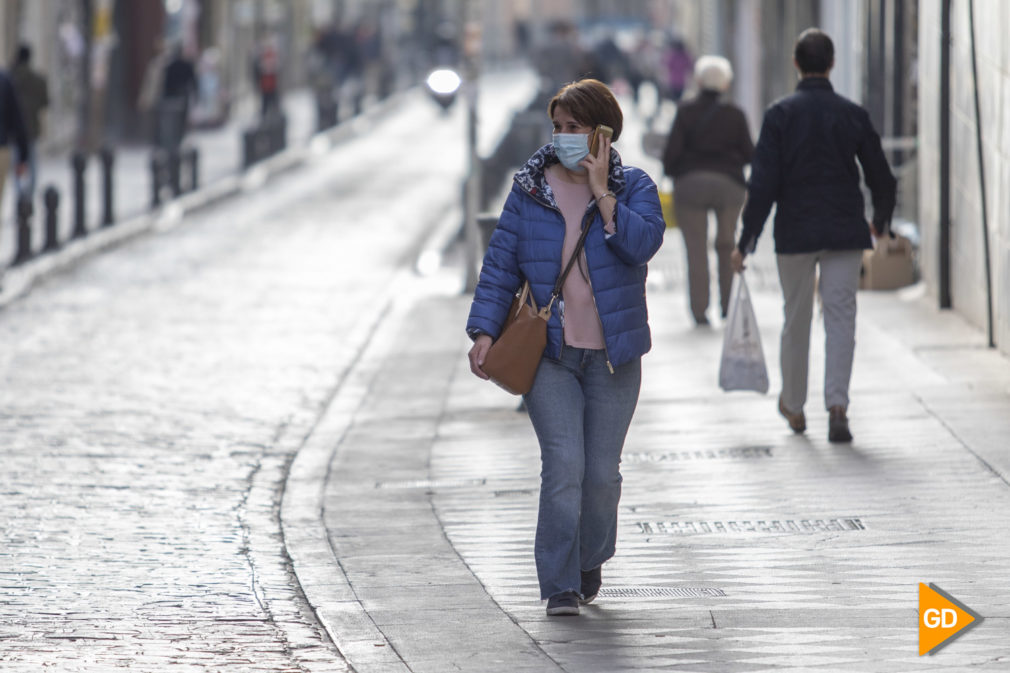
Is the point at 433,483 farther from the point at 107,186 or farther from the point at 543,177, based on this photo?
the point at 107,186

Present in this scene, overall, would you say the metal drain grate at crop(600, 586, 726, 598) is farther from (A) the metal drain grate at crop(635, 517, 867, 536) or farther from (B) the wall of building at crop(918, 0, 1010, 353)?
(B) the wall of building at crop(918, 0, 1010, 353)

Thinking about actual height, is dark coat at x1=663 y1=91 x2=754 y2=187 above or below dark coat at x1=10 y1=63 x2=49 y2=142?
above

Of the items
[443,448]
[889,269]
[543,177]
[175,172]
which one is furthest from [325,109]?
[543,177]

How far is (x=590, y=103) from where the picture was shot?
20.9 feet

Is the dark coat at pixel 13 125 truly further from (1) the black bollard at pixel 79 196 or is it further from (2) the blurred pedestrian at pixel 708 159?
(2) the blurred pedestrian at pixel 708 159

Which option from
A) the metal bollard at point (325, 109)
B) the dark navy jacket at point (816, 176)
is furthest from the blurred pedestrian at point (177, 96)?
the dark navy jacket at point (816, 176)

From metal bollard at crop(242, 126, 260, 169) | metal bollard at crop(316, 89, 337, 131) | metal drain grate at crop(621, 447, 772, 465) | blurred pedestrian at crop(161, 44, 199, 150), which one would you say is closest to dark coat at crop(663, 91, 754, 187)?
metal drain grate at crop(621, 447, 772, 465)

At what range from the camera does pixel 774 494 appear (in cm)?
841

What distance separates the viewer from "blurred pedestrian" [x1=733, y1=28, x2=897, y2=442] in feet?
30.5

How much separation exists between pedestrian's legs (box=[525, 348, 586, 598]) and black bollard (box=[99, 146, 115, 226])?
16.8 meters

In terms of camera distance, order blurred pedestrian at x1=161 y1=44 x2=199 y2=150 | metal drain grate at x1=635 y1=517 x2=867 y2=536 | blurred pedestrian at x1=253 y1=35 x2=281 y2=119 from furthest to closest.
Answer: blurred pedestrian at x1=253 y1=35 x2=281 y2=119, blurred pedestrian at x1=161 y1=44 x2=199 y2=150, metal drain grate at x1=635 y1=517 x2=867 y2=536

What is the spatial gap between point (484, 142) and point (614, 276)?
3262cm

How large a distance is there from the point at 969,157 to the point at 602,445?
7.38 m

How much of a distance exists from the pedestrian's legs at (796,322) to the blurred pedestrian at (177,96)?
22344 mm
